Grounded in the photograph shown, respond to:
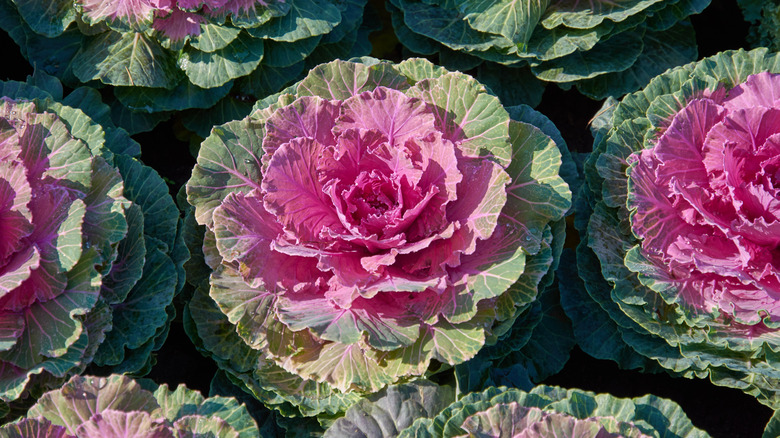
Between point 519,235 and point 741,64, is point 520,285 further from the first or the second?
point 741,64

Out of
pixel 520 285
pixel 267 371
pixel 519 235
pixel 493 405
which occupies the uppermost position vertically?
pixel 519 235

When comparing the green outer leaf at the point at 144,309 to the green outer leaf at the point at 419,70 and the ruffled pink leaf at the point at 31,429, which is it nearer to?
the ruffled pink leaf at the point at 31,429

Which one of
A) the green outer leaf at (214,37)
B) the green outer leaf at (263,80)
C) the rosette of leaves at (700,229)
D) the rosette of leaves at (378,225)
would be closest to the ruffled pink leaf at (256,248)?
the rosette of leaves at (378,225)

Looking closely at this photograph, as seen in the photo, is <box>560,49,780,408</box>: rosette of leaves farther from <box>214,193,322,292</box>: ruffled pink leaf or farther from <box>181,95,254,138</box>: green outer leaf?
<box>181,95,254,138</box>: green outer leaf

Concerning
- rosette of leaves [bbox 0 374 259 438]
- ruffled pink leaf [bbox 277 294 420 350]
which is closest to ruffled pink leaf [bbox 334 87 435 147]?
ruffled pink leaf [bbox 277 294 420 350]

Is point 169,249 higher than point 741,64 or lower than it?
lower

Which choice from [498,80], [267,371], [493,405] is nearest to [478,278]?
[493,405]

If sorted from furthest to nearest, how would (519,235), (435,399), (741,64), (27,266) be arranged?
(741,64) → (435,399) → (519,235) → (27,266)
